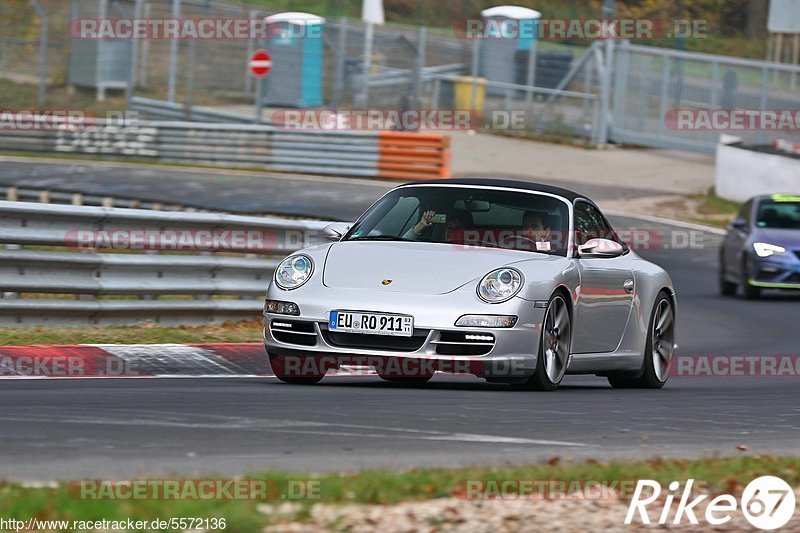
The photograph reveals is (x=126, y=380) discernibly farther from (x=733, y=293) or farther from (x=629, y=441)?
(x=733, y=293)

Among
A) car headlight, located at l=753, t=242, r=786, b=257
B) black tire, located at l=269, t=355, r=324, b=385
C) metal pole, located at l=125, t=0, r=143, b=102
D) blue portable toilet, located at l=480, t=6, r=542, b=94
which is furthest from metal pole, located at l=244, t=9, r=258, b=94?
black tire, located at l=269, t=355, r=324, b=385

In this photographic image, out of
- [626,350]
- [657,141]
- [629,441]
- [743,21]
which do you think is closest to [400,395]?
[629,441]

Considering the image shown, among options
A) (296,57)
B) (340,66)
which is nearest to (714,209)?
(340,66)

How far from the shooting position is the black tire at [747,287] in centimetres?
1917

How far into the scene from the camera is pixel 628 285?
1016 cm

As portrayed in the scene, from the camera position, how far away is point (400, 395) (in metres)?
8.30

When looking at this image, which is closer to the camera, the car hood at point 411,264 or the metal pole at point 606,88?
the car hood at point 411,264

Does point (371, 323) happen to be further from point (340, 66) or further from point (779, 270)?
point (340, 66)

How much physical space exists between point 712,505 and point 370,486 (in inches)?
50.0

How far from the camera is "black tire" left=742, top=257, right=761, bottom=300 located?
1917 cm

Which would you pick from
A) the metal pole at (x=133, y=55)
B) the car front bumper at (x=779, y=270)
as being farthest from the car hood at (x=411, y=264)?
the metal pole at (x=133, y=55)

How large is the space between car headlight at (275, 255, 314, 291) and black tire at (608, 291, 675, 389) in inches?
107

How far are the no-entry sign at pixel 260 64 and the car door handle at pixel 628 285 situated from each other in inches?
914

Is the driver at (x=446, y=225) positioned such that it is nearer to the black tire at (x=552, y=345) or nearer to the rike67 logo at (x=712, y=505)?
the black tire at (x=552, y=345)
